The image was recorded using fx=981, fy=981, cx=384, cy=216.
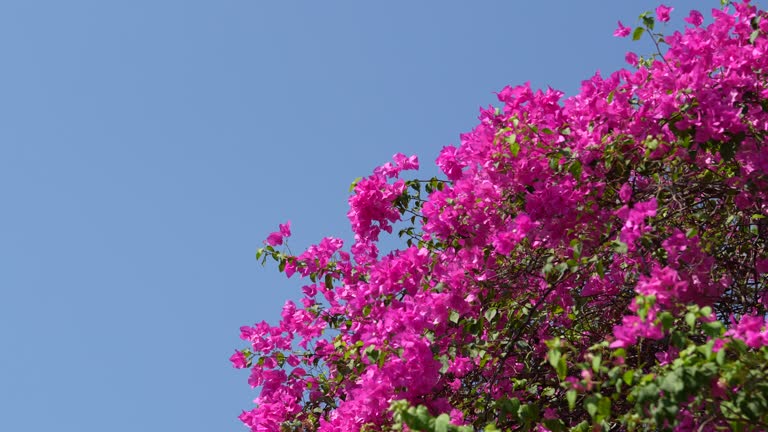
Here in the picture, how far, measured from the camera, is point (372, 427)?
4688mm

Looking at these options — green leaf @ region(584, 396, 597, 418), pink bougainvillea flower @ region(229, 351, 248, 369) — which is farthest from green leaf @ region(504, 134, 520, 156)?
pink bougainvillea flower @ region(229, 351, 248, 369)

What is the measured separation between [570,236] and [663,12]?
Result: 1.35 meters

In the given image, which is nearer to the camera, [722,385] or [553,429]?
[722,385]

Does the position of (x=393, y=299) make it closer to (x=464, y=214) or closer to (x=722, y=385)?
(x=464, y=214)

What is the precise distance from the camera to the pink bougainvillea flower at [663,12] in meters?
5.16

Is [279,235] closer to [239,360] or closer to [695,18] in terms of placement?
[239,360]

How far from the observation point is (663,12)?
16.9 ft

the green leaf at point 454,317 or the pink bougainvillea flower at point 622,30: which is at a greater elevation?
the pink bougainvillea flower at point 622,30

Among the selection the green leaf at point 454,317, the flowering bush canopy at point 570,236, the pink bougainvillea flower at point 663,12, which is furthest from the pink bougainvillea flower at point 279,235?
the pink bougainvillea flower at point 663,12

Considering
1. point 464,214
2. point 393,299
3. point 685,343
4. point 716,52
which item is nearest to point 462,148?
point 464,214

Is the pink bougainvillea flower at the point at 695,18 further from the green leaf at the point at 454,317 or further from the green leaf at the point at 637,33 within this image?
the green leaf at the point at 454,317

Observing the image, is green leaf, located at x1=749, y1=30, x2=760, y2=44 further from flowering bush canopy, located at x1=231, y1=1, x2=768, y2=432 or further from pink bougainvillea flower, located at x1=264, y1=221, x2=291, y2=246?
pink bougainvillea flower, located at x1=264, y1=221, x2=291, y2=246

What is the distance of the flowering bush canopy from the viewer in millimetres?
4457

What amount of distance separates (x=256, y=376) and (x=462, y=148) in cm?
208
